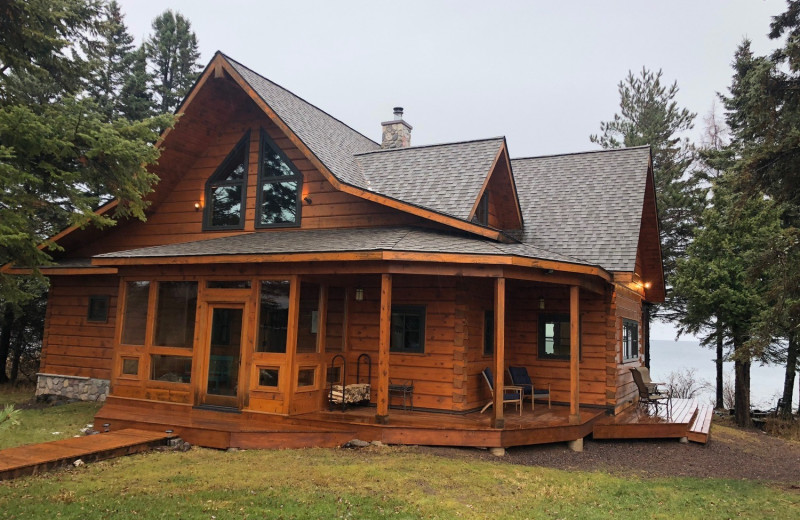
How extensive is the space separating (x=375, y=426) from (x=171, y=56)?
66.2 feet

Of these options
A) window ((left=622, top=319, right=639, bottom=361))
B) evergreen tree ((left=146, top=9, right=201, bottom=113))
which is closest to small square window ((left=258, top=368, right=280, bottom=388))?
window ((left=622, top=319, right=639, bottom=361))

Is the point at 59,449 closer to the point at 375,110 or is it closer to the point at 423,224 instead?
the point at 423,224

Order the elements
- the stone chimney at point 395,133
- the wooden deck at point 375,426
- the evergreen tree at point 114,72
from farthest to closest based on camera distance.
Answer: the evergreen tree at point 114,72
the stone chimney at point 395,133
the wooden deck at point 375,426

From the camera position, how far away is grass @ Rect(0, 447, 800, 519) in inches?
232

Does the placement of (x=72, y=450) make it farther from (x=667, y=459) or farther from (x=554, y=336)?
(x=554, y=336)

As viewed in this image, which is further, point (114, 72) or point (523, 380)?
point (114, 72)

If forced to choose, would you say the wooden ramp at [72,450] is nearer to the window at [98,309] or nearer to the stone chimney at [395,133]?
the window at [98,309]

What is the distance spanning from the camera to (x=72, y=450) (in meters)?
7.80

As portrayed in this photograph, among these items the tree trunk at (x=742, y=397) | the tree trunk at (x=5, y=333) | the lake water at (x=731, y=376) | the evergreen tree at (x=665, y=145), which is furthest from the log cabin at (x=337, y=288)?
the evergreen tree at (x=665, y=145)

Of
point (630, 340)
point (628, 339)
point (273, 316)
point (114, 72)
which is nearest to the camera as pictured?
point (273, 316)

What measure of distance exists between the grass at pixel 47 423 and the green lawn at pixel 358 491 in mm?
2548

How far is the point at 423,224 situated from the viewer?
11359 millimetres

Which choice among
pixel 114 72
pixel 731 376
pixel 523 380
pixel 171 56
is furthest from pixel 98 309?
pixel 731 376

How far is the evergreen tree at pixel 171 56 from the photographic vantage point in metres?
23.7
